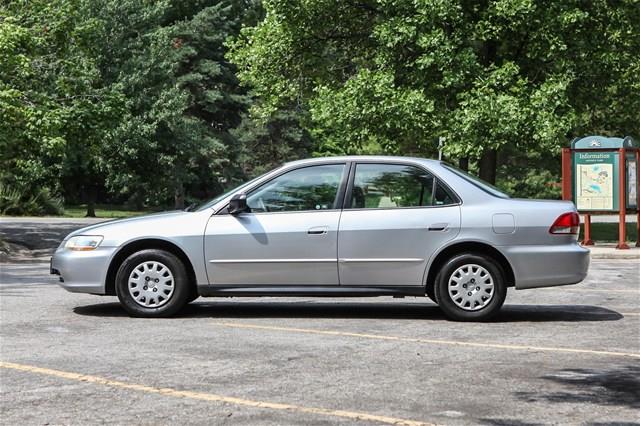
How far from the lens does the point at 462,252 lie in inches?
413

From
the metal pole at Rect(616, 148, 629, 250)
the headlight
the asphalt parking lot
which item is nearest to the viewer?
the asphalt parking lot

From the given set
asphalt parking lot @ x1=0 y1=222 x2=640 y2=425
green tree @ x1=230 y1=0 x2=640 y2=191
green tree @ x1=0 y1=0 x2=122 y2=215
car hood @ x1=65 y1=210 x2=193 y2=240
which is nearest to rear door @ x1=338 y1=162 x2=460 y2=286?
asphalt parking lot @ x1=0 y1=222 x2=640 y2=425

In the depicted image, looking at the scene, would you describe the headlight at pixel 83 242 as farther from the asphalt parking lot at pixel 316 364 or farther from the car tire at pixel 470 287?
the car tire at pixel 470 287

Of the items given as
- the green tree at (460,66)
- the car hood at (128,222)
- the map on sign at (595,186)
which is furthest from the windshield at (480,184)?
the green tree at (460,66)

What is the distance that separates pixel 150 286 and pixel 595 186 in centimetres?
1565

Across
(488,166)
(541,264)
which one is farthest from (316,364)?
(488,166)

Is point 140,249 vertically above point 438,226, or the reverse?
point 438,226

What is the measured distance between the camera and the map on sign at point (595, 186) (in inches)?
937

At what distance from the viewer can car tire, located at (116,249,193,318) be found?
10484 millimetres

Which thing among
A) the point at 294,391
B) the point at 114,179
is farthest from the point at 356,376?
the point at 114,179

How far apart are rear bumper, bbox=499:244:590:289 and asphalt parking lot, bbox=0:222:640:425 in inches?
17.4

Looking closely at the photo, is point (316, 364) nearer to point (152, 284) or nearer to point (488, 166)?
point (152, 284)

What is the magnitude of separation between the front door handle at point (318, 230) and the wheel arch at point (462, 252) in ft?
3.66

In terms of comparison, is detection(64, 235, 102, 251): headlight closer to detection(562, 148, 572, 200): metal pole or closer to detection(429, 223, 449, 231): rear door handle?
detection(429, 223, 449, 231): rear door handle
